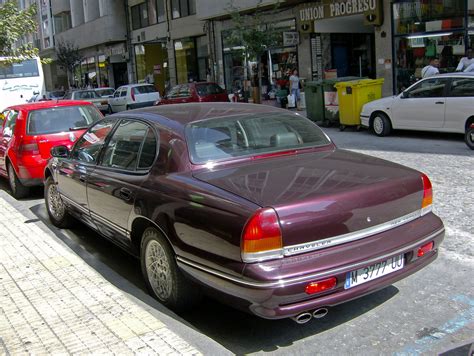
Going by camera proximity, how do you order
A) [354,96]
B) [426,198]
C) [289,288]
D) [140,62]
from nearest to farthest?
[289,288] → [426,198] → [354,96] → [140,62]

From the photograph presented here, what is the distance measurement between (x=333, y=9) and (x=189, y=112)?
16.7 m

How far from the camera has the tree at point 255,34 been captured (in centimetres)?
2130

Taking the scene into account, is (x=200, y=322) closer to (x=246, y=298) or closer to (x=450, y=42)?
(x=246, y=298)

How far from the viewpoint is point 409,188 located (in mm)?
3818

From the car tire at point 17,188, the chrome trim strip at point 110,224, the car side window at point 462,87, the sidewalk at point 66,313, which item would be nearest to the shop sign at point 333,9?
the car side window at point 462,87

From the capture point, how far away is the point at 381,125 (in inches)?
511

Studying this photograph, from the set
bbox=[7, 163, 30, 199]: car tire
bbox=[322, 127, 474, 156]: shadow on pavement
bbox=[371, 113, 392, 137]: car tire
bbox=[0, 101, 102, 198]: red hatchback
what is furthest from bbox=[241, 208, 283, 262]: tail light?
bbox=[371, 113, 392, 137]: car tire

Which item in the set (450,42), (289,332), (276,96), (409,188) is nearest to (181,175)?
(289,332)

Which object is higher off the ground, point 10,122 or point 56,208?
point 10,122

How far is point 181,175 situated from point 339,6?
1732 centimetres

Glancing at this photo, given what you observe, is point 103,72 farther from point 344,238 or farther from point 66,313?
point 344,238

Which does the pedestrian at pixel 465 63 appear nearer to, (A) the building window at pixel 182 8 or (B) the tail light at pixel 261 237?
(B) the tail light at pixel 261 237

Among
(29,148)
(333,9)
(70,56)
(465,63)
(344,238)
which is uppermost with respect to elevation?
(70,56)

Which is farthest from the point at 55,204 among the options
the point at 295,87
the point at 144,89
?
the point at 144,89
